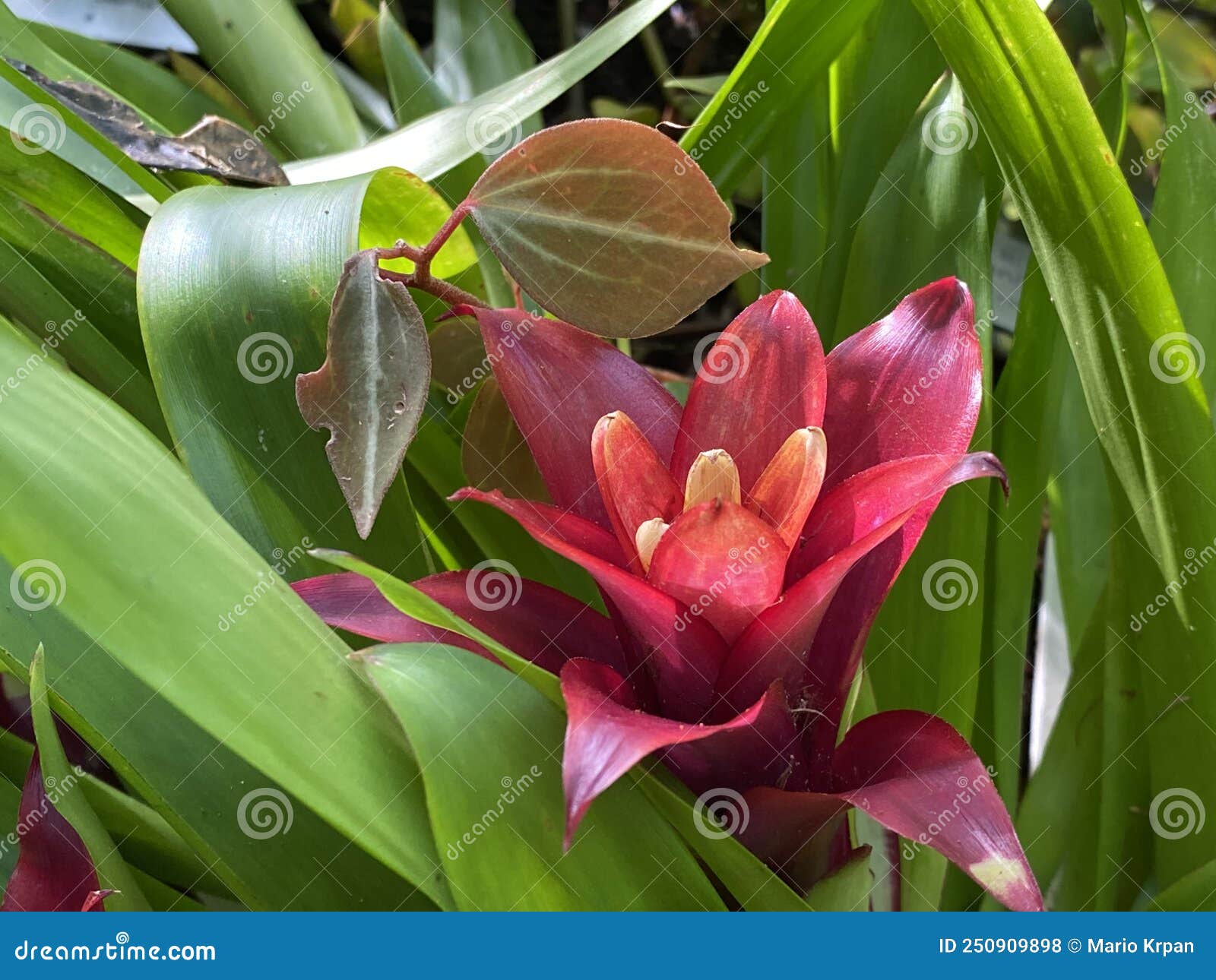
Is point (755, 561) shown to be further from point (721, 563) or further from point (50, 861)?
point (50, 861)

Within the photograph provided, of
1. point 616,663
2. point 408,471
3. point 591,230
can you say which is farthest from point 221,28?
point 616,663

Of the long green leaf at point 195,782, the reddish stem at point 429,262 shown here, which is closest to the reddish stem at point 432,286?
the reddish stem at point 429,262

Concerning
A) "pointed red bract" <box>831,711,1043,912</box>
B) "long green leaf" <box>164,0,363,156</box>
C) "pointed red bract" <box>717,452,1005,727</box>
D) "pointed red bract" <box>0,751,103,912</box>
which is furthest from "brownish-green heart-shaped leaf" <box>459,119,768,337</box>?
"long green leaf" <box>164,0,363,156</box>

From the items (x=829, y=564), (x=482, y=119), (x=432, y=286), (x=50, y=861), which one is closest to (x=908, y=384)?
Answer: (x=829, y=564)

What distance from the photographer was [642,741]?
14.0 inches

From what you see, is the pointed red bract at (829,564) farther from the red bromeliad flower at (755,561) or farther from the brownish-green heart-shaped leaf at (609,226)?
the brownish-green heart-shaped leaf at (609,226)

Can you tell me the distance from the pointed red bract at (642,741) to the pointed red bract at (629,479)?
6 cm

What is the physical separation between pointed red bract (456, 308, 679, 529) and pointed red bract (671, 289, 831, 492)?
0.03 metres

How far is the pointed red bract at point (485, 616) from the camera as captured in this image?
45 centimetres

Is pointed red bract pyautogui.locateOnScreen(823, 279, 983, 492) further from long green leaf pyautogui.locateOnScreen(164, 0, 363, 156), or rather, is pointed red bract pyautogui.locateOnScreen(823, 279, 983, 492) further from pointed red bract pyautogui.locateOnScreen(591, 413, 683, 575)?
long green leaf pyautogui.locateOnScreen(164, 0, 363, 156)

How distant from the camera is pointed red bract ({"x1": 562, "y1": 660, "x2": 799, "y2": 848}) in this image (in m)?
0.34

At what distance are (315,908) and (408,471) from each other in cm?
29

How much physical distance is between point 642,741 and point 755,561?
85 mm

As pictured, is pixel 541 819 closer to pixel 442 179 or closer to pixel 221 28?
pixel 442 179
